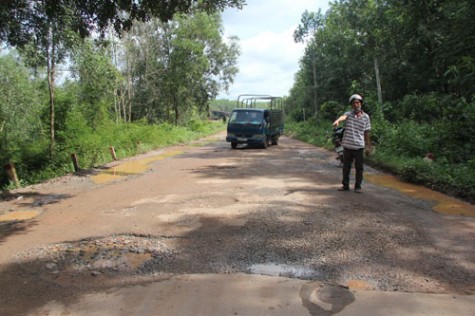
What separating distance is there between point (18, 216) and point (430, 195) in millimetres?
7391

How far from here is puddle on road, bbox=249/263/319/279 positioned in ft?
13.5

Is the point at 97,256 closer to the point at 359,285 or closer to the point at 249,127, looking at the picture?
the point at 359,285

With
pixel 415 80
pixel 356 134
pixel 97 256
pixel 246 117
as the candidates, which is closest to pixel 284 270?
pixel 97 256

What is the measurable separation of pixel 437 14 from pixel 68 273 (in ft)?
58.9

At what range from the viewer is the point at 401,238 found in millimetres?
5176

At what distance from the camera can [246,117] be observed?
19.6 m

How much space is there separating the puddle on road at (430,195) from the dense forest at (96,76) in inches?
201

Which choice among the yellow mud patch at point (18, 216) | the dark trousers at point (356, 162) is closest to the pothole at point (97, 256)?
the yellow mud patch at point (18, 216)

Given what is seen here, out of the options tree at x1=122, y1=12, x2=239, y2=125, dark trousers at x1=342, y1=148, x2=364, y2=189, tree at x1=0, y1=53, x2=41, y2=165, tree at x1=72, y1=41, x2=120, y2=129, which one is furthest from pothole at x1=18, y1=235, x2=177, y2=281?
tree at x1=122, y1=12, x2=239, y2=125

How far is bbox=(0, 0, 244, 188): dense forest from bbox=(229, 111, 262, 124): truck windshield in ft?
14.6

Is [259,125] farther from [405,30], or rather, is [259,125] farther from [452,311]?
[452,311]

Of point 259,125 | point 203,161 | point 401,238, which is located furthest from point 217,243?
point 259,125

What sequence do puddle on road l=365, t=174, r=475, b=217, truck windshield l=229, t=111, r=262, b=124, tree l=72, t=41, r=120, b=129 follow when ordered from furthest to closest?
truck windshield l=229, t=111, r=262, b=124 < tree l=72, t=41, r=120, b=129 < puddle on road l=365, t=174, r=475, b=217

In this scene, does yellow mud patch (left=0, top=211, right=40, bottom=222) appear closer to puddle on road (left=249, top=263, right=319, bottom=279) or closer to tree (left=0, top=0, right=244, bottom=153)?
tree (left=0, top=0, right=244, bottom=153)
